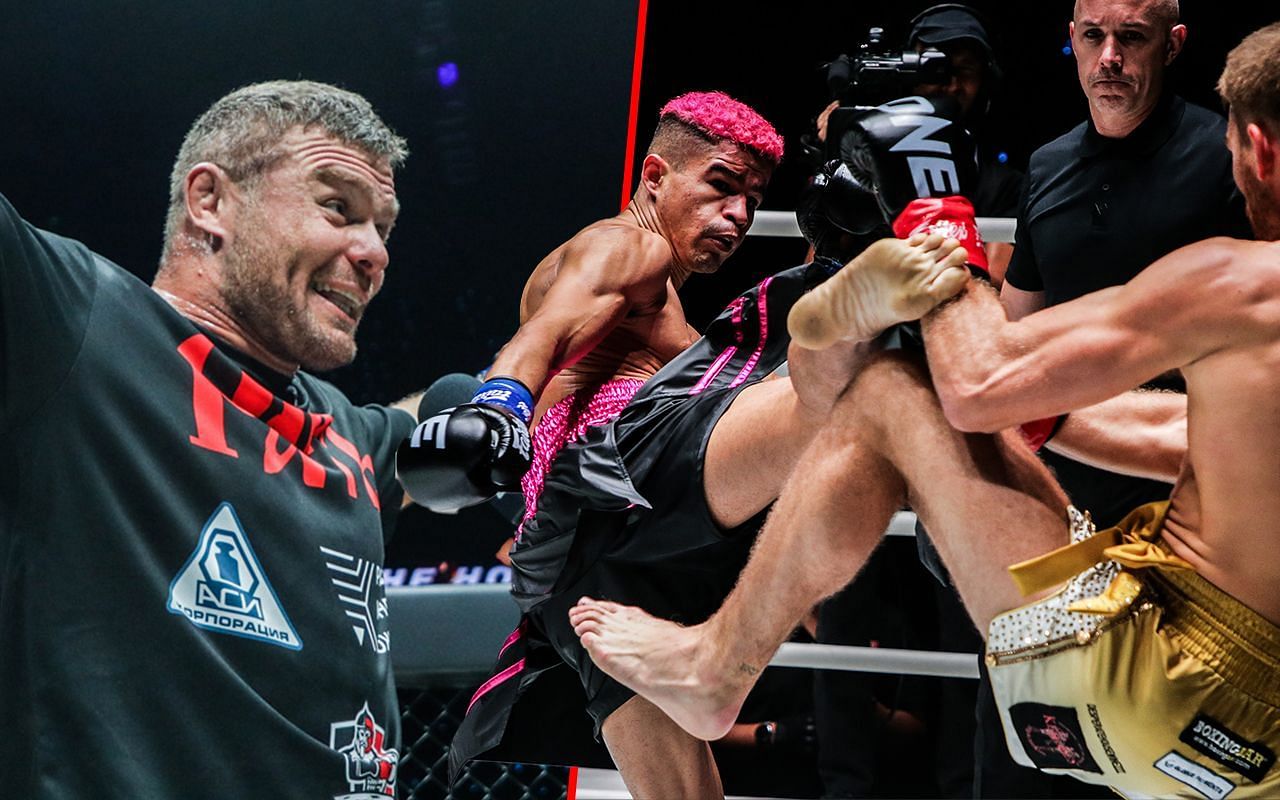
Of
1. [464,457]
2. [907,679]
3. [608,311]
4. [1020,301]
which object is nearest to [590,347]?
[608,311]

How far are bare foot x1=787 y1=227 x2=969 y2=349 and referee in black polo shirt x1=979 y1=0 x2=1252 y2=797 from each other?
840 millimetres

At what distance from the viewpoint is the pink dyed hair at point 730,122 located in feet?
8.49

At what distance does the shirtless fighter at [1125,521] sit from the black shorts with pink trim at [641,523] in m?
0.32

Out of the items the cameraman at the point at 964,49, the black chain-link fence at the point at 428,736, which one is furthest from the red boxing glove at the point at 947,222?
the black chain-link fence at the point at 428,736

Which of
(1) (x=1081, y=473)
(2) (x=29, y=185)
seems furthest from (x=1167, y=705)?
(2) (x=29, y=185)

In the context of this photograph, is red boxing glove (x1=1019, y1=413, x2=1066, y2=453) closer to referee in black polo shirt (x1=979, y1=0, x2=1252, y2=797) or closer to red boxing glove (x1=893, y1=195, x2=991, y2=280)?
red boxing glove (x1=893, y1=195, x2=991, y2=280)

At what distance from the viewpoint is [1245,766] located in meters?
1.43

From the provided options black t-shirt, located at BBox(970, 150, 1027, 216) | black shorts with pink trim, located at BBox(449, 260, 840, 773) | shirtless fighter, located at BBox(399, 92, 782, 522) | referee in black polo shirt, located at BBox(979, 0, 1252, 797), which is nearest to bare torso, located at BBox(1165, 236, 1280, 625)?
black shorts with pink trim, located at BBox(449, 260, 840, 773)

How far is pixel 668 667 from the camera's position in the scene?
1.82m

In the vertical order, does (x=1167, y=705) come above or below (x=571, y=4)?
below

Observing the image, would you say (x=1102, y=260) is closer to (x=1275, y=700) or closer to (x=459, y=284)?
(x=1275, y=700)

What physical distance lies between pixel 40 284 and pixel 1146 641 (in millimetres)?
1664

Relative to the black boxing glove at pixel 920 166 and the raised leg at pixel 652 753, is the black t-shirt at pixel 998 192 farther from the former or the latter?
the raised leg at pixel 652 753

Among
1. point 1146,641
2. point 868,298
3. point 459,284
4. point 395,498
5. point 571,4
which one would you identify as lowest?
point 1146,641
